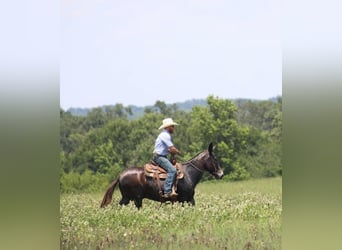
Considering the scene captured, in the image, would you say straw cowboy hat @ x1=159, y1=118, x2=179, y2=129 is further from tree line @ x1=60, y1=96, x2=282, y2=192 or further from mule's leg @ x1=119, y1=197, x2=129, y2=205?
mule's leg @ x1=119, y1=197, x2=129, y2=205

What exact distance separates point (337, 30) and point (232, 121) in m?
1.03

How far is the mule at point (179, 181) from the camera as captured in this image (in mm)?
5137

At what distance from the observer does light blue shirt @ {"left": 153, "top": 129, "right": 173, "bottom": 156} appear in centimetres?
514

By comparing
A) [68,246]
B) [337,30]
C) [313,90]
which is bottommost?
[68,246]

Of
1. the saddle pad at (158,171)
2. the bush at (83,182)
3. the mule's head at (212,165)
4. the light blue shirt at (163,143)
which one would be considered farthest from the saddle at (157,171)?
the bush at (83,182)

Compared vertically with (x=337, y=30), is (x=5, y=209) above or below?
below

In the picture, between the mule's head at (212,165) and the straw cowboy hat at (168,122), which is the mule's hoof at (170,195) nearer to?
the mule's head at (212,165)

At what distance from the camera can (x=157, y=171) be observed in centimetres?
516

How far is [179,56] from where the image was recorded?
512 cm

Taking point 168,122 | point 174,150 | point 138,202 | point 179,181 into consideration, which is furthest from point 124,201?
point 168,122

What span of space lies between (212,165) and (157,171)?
426 mm

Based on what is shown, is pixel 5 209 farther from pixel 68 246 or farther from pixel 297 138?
pixel 297 138

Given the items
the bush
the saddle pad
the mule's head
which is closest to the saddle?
the saddle pad

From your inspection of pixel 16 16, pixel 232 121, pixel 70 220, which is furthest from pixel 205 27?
pixel 70 220
